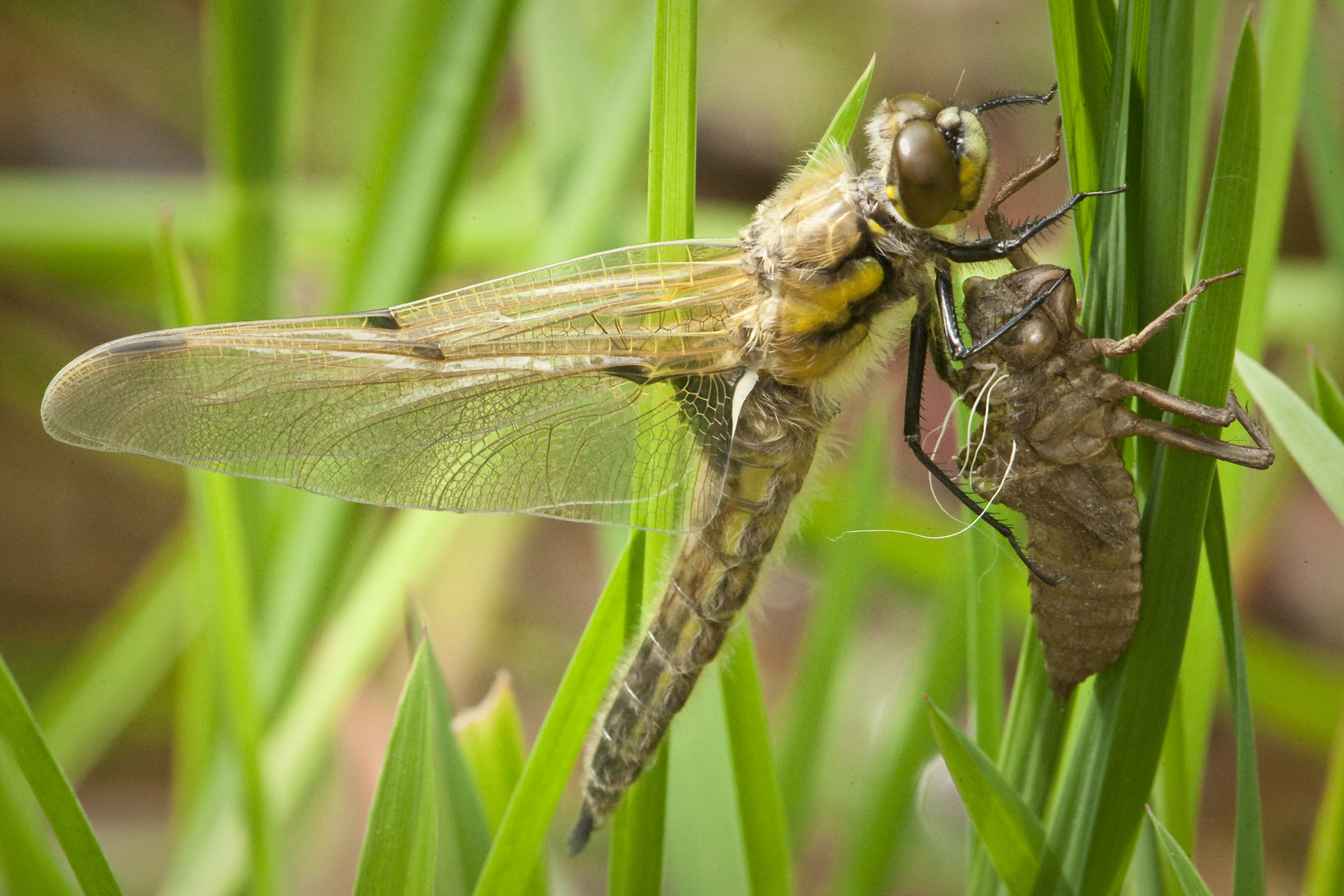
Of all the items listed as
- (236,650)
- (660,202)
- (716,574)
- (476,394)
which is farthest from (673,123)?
(236,650)

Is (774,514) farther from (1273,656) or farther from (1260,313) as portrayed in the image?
(1273,656)

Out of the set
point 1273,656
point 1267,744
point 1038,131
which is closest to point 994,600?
point 1273,656

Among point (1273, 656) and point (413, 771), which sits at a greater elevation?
point (413, 771)

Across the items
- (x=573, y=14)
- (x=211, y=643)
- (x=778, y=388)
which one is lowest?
(x=211, y=643)

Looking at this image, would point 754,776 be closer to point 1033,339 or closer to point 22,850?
point 1033,339

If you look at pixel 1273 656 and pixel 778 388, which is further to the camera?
pixel 1273 656

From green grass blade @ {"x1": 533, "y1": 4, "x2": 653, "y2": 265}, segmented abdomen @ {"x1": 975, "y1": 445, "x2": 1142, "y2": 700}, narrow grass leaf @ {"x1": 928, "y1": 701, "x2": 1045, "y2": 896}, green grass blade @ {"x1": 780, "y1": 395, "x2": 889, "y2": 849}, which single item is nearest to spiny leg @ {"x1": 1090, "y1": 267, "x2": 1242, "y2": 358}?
segmented abdomen @ {"x1": 975, "y1": 445, "x2": 1142, "y2": 700}

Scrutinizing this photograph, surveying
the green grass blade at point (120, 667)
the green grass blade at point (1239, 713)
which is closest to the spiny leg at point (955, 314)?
the green grass blade at point (1239, 713)
